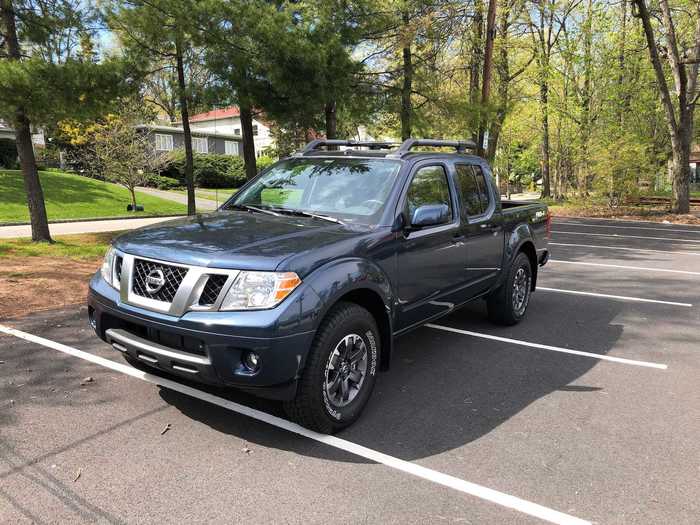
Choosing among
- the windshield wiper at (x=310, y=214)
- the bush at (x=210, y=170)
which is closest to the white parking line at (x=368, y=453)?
the windshield wiper at (x=310, y=214)

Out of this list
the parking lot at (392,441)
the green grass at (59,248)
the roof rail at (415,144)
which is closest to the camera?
the parking lot at (392,441)

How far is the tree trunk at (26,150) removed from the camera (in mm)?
10445

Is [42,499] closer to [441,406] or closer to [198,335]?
[198,335]

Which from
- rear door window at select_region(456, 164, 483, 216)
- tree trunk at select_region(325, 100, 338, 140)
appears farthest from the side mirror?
tree trunk at select_region(325, 100, 338, 140)

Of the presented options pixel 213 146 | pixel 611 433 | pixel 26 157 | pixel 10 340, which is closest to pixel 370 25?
pixel 26 157

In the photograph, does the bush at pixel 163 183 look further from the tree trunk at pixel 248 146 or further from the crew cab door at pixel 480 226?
the crew cab door at pixel 480 226

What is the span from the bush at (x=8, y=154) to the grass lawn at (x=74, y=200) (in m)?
6.04

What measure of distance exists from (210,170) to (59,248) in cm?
2896

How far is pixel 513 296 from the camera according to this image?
6.09m

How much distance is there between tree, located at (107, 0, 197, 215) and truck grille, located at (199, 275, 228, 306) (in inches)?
360

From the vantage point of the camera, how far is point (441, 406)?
4.09m

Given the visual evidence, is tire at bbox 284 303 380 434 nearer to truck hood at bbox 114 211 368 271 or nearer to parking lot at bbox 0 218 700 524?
parking lot at bbox 0 218 700 524

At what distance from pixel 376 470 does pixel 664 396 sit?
2608 millimetres

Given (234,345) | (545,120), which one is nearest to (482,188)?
(234,345)
